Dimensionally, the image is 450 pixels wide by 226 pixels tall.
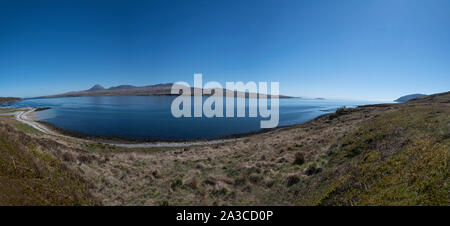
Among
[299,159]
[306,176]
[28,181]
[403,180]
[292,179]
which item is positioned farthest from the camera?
[299,159]

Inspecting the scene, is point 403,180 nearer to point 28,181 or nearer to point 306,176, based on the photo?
point 306,176

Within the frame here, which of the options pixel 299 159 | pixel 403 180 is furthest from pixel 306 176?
pixel 403 180

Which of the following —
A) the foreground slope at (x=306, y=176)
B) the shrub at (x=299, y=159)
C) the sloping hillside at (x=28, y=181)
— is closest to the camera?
the sloping hillside at (x=28, y=181)

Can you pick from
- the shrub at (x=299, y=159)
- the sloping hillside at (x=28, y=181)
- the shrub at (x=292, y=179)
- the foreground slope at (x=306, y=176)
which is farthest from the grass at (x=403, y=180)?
the sloping hillside at (x=28, y=181)

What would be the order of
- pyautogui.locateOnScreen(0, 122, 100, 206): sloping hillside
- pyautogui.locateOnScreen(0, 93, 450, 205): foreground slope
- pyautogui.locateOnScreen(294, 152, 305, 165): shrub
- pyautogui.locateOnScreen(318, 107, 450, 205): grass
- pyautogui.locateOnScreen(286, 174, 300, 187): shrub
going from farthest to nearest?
pyautogui.locateOnScreen(294, 152, 305, 165): shrub, pyautogui.locateOnScreen(286, 174, 300, 187): shrub, pyautogui.locateOnScreen(0, 93, 450, 205): foreground slope, pyautogui.locateOnScreen(0, 122, 100, 206): sloping hillside, pyautogui.locateOnScreen(318, 107, 450, 205): grass

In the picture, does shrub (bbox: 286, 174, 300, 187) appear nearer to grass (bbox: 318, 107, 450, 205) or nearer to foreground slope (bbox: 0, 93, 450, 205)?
foreground slope (bbox: 0, 93, 450, 205)

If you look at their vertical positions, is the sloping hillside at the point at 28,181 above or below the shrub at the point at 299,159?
above

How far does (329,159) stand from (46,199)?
14.9 metres

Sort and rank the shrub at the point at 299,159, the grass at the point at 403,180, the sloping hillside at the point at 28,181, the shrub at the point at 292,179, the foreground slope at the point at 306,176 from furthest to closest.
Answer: the shrub at the point at 299,159, the shrub at the point at 292,179, the foreground slope at the point at 306,176, the sloping hillside at the point at 28,181, the grass at the point at 403,180

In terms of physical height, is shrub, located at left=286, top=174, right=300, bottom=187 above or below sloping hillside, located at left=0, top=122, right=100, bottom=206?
below

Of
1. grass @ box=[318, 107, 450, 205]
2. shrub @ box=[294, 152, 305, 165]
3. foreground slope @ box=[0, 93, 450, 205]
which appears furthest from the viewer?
shrub @ box=[294, 152, 305, 165]

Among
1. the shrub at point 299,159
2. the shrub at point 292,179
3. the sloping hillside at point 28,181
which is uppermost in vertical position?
the sloping hillside at point 28,181

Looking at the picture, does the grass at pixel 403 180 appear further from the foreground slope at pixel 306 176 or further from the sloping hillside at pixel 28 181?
the sloping hillside at pixel 28 181

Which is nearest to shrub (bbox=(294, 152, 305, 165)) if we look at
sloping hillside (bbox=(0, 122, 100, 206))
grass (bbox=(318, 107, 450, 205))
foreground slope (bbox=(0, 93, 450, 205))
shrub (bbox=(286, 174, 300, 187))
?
foreground slope (bbox=(0, 93, 450, 205))
